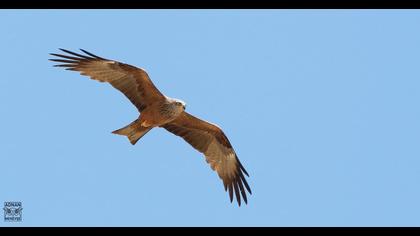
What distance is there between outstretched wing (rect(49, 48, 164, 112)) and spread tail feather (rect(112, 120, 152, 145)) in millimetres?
487

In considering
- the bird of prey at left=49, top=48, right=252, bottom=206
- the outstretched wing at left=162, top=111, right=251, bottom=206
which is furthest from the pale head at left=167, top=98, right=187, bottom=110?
the outstretched wing at left=162, top=111, right=251, bottom=206

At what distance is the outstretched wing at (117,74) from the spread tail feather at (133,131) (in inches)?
19.2

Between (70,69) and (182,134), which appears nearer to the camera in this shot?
(70,69)

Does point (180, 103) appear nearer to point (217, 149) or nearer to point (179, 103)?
point (179, 103)

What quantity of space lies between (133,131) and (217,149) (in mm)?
2199

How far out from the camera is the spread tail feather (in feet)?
42.3

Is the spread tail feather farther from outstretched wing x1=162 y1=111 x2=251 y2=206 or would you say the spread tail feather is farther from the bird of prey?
outstretched wing x1=162 y1=111 x2=251 y2=206

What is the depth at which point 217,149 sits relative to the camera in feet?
47.5
